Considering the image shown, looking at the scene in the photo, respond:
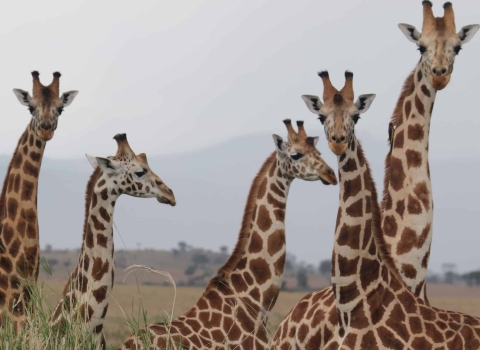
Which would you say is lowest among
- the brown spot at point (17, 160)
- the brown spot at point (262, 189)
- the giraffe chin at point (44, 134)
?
the brown spot at point (262, 189)

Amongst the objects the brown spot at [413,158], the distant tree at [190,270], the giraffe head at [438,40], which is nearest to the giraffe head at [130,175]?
the brown spot at [413,158]

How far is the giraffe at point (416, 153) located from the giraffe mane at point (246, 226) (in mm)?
1616

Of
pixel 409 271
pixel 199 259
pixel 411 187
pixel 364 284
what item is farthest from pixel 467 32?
pixel 199 259

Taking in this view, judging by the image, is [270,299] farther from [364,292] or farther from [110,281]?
[364,292]

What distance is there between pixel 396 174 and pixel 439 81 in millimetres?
1055

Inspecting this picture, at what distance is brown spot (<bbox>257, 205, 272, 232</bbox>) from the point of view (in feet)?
32.3

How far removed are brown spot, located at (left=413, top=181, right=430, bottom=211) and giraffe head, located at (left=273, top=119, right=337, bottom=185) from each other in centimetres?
141

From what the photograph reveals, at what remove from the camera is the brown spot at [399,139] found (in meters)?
9.36

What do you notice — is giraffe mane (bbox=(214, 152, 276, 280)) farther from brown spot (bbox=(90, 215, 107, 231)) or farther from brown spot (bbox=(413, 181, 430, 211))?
brown spot (bbox=(413, 181, 430, 211))

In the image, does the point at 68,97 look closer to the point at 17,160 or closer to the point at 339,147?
the point at 17,160

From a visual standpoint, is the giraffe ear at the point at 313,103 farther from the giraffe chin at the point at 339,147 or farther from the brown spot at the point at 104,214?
the brown spot at the point at 104,214

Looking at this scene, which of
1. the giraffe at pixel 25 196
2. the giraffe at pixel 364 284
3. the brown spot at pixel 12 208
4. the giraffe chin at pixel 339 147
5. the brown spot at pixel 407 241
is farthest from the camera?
the brown spot at pixel 12 208

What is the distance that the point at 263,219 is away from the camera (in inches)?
390

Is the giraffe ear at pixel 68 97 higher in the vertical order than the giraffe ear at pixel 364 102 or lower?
higher
